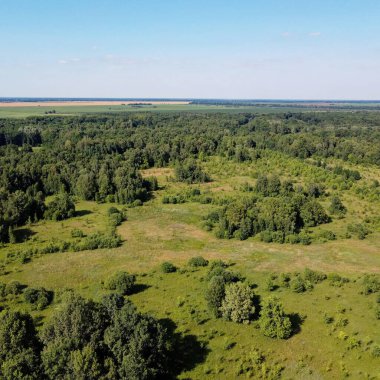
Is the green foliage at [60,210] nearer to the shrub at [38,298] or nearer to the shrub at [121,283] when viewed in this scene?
the shrub at [38,298]

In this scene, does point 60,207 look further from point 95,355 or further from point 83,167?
point 95,355

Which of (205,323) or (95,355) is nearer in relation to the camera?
(95,355)

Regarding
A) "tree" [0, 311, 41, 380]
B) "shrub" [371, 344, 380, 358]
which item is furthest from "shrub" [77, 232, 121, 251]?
"shrub" [371, 344, 380, 358]

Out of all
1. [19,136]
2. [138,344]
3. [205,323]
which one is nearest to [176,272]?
[205,323]

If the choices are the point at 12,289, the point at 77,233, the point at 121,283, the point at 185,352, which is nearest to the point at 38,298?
the point at 12,289

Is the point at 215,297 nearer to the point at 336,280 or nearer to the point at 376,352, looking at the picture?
the point at 376,352

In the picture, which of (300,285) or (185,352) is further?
(300,285)
